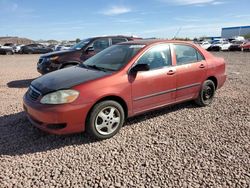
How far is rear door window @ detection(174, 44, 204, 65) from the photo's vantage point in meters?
5.29

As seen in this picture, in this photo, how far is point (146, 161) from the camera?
354 cm

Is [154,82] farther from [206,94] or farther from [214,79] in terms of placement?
[214,79]

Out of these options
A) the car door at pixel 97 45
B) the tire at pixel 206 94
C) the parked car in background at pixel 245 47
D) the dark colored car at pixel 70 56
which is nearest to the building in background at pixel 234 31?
the parked car in background at pixel 245 47

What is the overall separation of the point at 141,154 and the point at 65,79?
1.77 m

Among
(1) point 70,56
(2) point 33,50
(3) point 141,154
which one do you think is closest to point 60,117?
(3) point 141,154

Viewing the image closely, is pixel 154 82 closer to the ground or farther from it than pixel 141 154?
farther from it

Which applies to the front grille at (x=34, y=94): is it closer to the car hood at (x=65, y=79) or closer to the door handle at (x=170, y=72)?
the car hood at (x=65, y=79)

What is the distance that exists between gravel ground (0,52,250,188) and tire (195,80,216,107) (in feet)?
1.22

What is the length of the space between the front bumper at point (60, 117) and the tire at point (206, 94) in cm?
Answer: 288

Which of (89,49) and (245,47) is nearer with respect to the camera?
(89,49)

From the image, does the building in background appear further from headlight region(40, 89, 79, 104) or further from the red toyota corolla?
headlight region(40, 89, 79, 104)

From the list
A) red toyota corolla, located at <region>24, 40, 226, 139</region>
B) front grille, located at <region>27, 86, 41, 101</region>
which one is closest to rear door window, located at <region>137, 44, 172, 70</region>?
red toyota corolla, located at <region>24, 40, 226, 139</region>

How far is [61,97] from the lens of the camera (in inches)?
154

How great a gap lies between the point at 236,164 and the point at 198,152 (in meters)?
0.54
